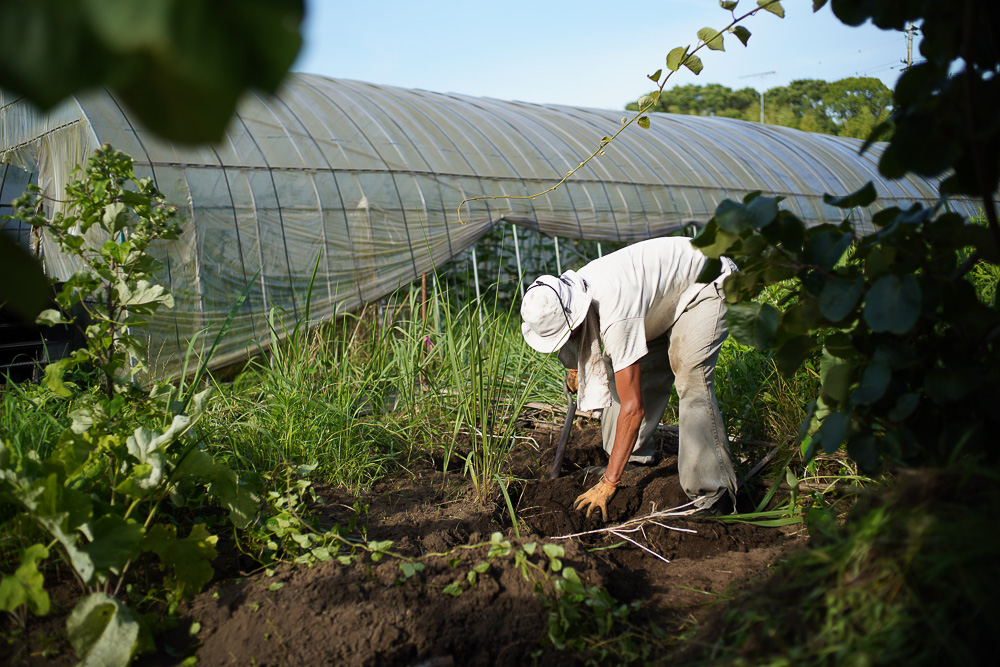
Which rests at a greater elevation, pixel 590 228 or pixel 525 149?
pixel 525 149

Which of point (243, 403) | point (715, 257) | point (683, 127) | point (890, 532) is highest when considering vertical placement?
point (683, 127)

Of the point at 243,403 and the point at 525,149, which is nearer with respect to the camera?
the point at 243,403

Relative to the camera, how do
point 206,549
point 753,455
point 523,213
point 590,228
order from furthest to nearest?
point 590,228 → point 523,213 → point 753,455 → point 206,549

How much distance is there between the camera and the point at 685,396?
10.9ft

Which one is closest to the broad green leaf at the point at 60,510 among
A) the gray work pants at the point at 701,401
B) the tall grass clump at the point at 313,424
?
the tall grass clump at the point at 313,424

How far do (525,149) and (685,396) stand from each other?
236 inches

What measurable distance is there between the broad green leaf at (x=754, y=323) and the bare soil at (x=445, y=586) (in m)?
0.94

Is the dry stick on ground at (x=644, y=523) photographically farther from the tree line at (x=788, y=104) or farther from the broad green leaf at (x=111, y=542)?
the tree line at (x=788, y=104)

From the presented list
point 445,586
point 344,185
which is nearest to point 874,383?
point 445,586

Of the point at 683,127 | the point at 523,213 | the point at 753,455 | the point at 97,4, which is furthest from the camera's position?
the point at 683,127

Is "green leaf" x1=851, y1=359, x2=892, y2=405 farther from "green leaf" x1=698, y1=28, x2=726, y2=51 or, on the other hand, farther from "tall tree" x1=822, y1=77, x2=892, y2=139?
"tall tree" x1=822, y1=77, x2=892, y2=139

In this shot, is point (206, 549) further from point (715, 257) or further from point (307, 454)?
point (715, 257)

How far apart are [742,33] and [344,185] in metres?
5.13

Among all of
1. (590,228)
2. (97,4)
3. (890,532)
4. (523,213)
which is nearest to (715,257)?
(890,532)
